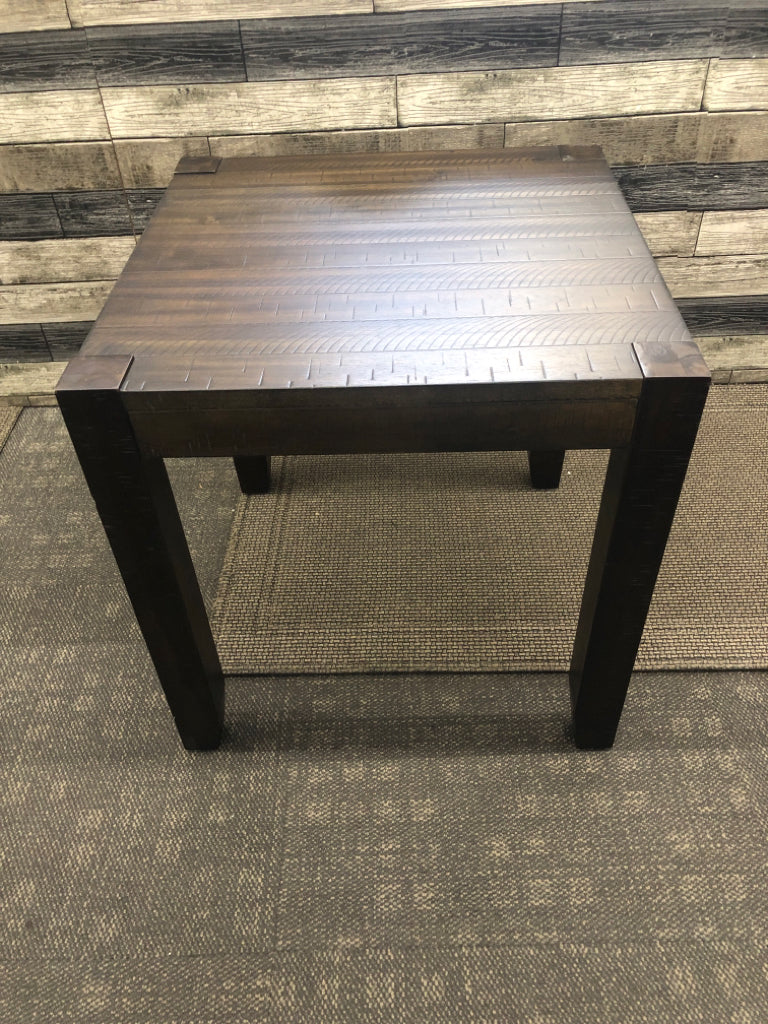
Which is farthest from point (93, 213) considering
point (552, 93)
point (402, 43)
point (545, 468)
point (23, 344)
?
point (545, 468)

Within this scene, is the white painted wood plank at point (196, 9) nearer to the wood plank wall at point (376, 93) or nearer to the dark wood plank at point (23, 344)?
the wood plank wall at point (376, 93)

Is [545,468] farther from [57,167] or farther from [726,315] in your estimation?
[57,167]

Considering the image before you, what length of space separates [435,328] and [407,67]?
70 centimetres

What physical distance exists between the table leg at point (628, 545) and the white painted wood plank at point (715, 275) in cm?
81

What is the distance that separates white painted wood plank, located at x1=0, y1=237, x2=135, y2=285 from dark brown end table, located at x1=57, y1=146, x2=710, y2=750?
0.47 meters

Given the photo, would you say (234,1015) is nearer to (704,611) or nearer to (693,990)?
(693,990)

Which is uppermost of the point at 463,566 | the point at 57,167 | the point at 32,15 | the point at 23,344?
the point at 32,15

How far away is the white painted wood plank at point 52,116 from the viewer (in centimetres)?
129

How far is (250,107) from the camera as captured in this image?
129 cm

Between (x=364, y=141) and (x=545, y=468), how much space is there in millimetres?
625

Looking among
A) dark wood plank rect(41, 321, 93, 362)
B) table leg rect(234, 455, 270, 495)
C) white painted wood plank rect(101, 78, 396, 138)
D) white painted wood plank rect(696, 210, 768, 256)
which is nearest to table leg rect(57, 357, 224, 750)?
table leg rect(234, 455, 270, 495)

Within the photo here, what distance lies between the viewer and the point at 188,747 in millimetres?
1033

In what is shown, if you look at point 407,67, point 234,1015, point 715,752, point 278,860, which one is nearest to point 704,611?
point 715,752

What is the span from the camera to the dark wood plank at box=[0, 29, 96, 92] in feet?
4.06
